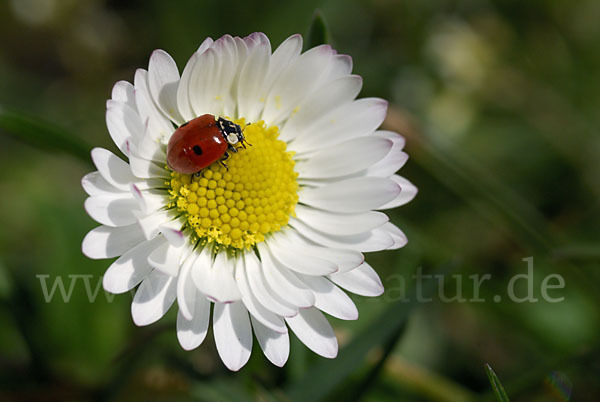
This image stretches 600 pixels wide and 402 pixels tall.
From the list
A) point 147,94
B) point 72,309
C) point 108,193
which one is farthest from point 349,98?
point 72,309

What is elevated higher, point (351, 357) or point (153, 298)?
point (153, 298)

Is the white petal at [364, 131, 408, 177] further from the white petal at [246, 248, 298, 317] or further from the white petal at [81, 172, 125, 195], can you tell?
the white petal at [81, 172, 125, 195]

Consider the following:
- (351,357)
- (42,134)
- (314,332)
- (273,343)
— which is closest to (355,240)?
(314,332)

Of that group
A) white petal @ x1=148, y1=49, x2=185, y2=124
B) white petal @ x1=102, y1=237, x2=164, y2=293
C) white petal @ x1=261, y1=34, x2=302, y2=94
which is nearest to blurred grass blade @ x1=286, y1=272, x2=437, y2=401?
white petal @ x1=102, y1=237, x2=164, y2=293

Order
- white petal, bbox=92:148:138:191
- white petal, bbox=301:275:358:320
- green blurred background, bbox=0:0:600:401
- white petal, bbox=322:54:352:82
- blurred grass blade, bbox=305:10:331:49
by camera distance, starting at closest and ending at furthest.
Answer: white petal, bbox=92:148:138:191 → white petal, bbox=301:275:358:320 → white petal, bbox=322:54:352:82 → blurred grass blade, bbox=305:10:331:49 → green blurred background, bbox=0:0:600:401

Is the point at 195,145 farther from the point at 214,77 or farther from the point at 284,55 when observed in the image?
the point at 284,55

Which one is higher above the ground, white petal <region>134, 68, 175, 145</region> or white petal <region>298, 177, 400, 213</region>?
white petal <region>134, 68, 175, 145</region>
